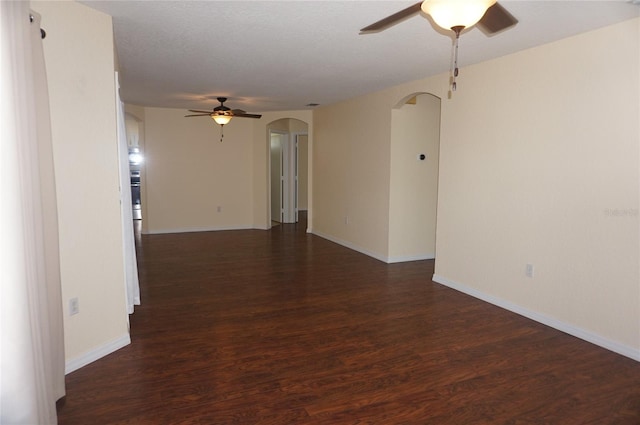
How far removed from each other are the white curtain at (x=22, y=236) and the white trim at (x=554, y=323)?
12.0 ft

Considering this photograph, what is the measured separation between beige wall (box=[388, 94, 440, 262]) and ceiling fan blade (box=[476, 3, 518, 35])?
3302 millimetres

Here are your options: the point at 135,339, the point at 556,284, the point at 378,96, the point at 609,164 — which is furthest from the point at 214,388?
the point at 378,96

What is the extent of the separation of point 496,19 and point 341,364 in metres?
2.30

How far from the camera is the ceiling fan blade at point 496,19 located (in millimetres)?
2049

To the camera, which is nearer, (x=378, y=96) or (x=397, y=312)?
(x=397, y=312)

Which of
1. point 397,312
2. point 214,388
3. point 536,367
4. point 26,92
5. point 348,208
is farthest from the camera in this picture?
point 348,208

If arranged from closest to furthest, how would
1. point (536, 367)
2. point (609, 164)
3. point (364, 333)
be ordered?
point (536, 367) → point (609, 164) → point (364, 333)

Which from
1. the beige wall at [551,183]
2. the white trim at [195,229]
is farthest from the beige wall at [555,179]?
the white trim at [195,229]

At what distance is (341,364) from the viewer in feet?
9.19

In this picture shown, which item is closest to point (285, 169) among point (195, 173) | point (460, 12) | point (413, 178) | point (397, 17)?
point (195, 173)

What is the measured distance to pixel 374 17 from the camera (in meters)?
2.83

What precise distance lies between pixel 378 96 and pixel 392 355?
391cm

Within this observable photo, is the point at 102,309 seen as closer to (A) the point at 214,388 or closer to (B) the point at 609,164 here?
(A) the point at 214,388

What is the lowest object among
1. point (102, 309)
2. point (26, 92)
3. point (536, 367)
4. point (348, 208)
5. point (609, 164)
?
point (536, 367)
